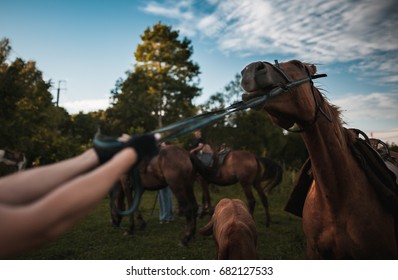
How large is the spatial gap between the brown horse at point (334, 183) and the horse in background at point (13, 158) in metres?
12.5

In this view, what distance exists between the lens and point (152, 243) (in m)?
5.56

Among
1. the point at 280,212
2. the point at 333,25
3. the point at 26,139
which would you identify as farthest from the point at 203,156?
the point at 26,139

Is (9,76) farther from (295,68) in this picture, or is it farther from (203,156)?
(295,68)

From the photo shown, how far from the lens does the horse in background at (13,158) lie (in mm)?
11345

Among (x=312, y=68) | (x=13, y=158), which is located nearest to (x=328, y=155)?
(x=312, y=68)

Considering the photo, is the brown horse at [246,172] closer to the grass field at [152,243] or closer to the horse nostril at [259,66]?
the grass field at [152,243]

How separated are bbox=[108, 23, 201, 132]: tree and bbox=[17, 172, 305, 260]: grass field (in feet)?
54.4

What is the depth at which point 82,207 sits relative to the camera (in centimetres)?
76

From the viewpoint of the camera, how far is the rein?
1.12m

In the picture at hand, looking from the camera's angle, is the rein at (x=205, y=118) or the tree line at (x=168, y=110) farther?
the tree line at (x=168, y=110)

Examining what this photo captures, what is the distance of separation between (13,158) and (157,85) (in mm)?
14184

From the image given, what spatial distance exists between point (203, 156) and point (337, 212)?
237 inches

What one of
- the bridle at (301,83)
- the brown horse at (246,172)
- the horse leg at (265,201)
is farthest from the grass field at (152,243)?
the bridle at (301,83)

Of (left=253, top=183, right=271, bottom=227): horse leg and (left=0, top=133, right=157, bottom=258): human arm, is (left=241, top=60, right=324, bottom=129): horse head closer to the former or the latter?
(left=0, top=133, right=157, bottom=258): human arm
